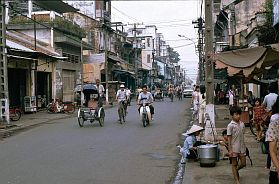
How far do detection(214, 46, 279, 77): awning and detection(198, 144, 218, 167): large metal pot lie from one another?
6.58 feet

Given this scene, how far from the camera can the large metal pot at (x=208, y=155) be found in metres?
9.02

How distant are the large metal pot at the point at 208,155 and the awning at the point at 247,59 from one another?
2007 millimetres

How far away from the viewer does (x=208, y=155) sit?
9.05m

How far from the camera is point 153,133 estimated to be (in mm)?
15547

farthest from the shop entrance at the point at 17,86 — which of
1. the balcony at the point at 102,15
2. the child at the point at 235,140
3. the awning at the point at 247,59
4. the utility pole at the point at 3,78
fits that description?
the balcony at the point at 102,15

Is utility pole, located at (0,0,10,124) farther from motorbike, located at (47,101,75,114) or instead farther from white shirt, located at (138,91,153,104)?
motorbike, located at (47,101,75,114)

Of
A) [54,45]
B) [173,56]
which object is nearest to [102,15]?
[54,45]

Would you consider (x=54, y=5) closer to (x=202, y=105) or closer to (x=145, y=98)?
(x=202, y=105)

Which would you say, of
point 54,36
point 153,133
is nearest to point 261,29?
point 153,133

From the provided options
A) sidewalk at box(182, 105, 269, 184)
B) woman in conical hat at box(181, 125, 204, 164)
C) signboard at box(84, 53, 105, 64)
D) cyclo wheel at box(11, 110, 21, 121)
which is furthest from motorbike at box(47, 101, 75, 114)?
sidewalk at box(182, 105, 269, 184)

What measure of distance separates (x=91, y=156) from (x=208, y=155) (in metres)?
3.14

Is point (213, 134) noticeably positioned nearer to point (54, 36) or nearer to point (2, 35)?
point (2, 35)

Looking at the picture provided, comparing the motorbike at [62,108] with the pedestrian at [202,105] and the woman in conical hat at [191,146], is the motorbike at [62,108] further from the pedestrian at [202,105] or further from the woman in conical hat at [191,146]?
the woman in conical hat at [191,146]

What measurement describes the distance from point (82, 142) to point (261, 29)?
34.2 ft
